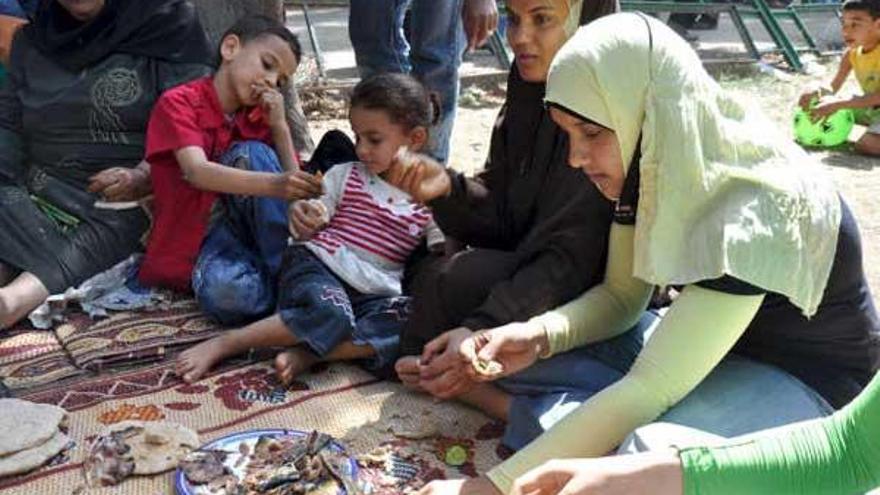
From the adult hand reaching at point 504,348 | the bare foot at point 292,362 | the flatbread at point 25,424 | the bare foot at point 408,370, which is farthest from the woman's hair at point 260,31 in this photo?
the adult hand reaching at point 504,348

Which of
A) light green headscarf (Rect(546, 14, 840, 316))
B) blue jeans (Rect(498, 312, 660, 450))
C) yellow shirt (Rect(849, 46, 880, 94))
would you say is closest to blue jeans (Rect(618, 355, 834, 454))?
light green headscarf (Rect(546, 14, 840, 316))

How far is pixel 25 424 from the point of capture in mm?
2188

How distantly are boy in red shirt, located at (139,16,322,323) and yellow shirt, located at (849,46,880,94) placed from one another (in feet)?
13.1

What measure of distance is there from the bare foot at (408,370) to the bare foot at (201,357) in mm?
499

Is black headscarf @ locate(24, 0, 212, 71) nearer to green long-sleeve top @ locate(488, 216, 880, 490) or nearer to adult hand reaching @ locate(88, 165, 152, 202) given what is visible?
adult hand reaching @ locate(88, 165, 152, 202)

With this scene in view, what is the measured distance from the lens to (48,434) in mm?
2170

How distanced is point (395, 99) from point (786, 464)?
4.85ft

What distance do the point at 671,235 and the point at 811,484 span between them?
1.68ft

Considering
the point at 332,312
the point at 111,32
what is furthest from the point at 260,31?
the point at 332,312

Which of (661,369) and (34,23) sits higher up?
(34,23)

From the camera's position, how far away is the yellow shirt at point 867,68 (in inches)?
221

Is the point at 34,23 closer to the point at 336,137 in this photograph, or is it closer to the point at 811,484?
the point at 336,137

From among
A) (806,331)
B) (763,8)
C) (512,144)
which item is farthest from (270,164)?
(763,8)

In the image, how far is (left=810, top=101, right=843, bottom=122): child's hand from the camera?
211 inches
